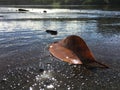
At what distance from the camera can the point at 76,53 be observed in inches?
798

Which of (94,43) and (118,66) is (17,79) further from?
(94,43)

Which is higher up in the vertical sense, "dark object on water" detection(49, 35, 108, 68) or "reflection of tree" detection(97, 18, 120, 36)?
"dark object on water" detection(49, 35, 108, 68)

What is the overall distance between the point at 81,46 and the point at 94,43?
347 inches

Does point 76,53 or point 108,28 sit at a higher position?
point 76,53

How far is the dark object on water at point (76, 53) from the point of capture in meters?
19.3

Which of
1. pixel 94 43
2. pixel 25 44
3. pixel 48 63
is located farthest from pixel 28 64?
pixel 94 43

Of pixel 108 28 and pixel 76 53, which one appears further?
pixel 108 28

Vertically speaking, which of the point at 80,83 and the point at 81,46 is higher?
the point at 81,46

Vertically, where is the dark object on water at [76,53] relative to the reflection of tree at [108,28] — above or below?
above

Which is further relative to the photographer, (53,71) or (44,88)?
(53,71)

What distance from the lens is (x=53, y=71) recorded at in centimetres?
1797

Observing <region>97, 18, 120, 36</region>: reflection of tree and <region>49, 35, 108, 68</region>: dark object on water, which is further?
<region>97, 18, 120, 36</region>: reflection of tree

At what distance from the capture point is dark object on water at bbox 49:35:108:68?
19297 mm

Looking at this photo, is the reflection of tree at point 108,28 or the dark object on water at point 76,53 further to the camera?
the reflection of tree at point 108,28
